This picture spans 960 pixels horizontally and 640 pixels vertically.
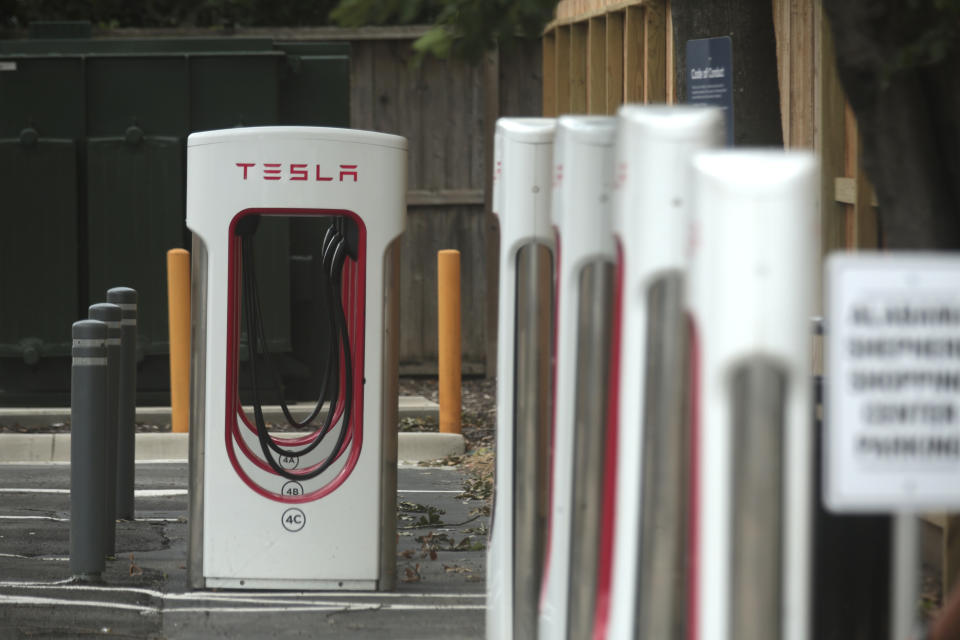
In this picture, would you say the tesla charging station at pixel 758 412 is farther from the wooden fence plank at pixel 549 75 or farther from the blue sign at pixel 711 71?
the wooden fence plank at pixel 549 75

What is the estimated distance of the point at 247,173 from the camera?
546 centimetres

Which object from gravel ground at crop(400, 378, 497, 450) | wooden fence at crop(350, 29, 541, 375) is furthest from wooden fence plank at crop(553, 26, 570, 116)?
gravel ground at crop(400, 378, 497, 450)

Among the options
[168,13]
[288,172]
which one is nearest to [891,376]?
[288,172]

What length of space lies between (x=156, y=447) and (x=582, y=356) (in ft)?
18.5

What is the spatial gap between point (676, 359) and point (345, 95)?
284 inches

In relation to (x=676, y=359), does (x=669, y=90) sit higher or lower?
higher

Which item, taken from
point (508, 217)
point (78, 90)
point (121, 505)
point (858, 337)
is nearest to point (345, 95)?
point (78, 90)

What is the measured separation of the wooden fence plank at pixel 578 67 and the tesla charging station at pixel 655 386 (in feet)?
27.0

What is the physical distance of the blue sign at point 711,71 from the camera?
507cm

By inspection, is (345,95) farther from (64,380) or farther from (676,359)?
(676,359)

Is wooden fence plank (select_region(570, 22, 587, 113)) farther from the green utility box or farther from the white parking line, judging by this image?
the white parking line

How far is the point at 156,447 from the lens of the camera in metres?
9.05

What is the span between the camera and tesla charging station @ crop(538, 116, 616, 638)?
12.7ft

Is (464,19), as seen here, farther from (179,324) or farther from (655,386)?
(179,324)
